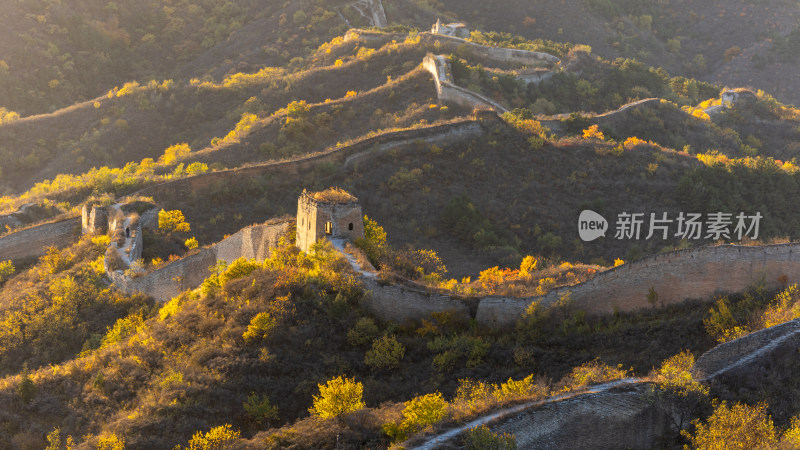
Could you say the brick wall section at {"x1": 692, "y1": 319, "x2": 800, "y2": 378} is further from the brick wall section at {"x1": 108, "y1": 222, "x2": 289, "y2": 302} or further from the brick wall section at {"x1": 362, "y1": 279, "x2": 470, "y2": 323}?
the brick wall section at {"x1": 108, "y1": 222, "x2": 289, "y2": 302}

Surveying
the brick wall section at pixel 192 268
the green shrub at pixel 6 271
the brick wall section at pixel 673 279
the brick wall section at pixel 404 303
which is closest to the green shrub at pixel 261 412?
the brick wall section at pixel 404 303

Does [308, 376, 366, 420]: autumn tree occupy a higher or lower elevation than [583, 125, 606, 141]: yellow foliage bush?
lower

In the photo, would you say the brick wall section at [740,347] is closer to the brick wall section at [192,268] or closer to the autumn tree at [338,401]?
the autumn tree at [338,401]

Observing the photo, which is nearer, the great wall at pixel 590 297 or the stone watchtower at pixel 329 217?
the great wall at pixel 590 297

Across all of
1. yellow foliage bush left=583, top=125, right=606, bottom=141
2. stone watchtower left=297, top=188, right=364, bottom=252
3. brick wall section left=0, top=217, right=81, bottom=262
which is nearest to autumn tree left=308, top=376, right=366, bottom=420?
stone watchtower left=297, top=188, right=364, bottom=252

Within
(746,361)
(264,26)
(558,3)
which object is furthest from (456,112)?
(558,3)

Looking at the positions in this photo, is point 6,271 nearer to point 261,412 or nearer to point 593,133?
point 261,412
